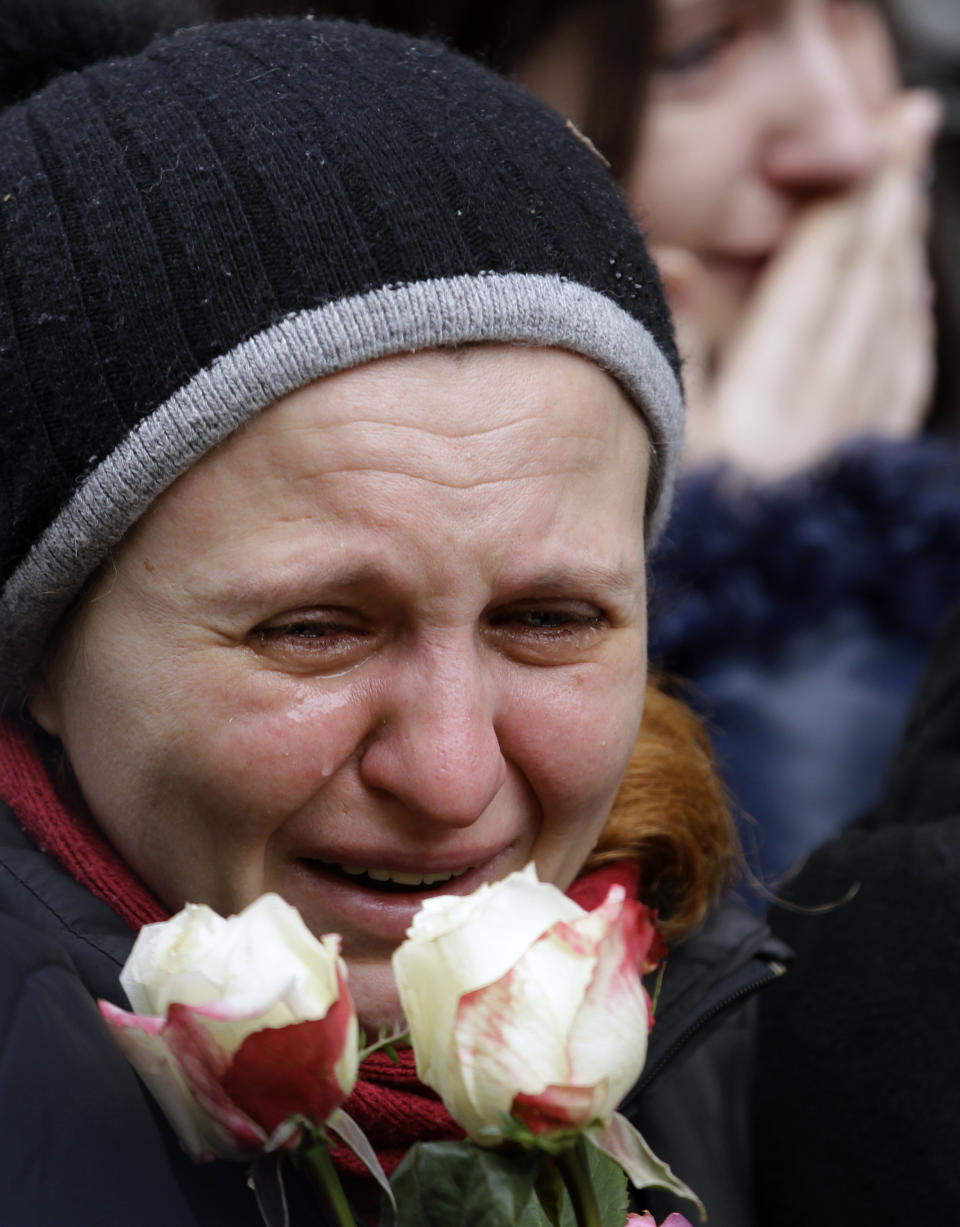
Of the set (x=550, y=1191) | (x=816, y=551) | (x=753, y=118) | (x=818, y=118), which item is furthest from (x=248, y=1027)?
(x=818, y=118)

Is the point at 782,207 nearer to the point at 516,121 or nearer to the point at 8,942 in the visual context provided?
the point at 516,121

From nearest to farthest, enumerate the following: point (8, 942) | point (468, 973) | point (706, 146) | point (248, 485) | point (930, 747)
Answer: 1. point (468, 973)
2. point (8, 942)
3. point (248, 485)
4. point (930, 747)
5. point (706, 146)

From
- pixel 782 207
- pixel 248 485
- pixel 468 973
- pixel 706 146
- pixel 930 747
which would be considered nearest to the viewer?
pixel 468 973

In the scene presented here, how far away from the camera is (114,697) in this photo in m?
1.35

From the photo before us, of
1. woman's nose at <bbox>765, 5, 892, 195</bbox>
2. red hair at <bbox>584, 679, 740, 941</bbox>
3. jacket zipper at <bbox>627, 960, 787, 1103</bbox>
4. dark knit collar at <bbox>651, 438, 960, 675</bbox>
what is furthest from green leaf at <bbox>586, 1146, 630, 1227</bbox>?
woman's nose at <bbox>765, 5, 892, 195</bbox>

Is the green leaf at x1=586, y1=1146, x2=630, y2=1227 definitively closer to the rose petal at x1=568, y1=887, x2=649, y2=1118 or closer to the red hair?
the rose petal at x1=568, y1=887, x2=649, y2=1118

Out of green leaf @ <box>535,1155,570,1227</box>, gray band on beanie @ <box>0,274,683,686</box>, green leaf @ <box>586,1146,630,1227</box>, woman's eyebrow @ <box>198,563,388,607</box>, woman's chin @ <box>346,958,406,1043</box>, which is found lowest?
woman's chin @ <box>346,958,406,1043</box>

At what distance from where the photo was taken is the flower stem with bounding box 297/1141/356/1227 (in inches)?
35.9

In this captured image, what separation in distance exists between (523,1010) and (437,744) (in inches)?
17.7

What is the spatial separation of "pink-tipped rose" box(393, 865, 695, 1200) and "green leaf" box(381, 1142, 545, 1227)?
4 centimetres

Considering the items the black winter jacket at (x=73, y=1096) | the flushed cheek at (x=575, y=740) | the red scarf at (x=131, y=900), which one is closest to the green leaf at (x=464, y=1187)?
the black winter jacket at (x=73, y=1096)

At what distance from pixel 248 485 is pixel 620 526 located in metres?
0.39

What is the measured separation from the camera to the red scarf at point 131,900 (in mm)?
1338

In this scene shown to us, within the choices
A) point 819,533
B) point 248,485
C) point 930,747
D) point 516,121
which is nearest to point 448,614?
point 248,485
